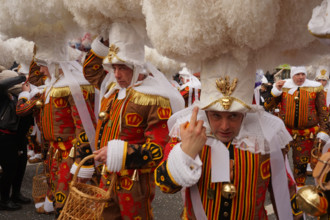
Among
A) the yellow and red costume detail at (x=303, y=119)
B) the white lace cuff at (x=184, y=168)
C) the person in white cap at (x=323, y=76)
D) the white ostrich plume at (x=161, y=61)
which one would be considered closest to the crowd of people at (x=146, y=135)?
the white lace cuff at (x=184, y=168)

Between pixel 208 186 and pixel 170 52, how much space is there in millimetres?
794

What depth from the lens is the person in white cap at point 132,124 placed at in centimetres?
255

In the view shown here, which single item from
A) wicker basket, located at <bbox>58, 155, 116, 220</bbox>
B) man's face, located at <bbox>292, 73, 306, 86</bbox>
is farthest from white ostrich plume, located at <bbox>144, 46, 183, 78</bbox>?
wicker basket, located at <bbox>58, 155, 116, 220</bbox>

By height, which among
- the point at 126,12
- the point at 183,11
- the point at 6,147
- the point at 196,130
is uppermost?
the point at 126,12

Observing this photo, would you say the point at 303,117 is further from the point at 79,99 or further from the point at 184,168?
the point at 184,168

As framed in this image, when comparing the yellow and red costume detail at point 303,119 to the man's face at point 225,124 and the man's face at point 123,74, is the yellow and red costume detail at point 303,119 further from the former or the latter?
the man's face at point 225,124

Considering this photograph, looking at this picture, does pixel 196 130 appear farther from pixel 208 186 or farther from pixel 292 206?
pixel 292 206

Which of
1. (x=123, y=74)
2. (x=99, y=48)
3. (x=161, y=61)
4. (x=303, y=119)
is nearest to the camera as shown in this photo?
(x=123, y=74)

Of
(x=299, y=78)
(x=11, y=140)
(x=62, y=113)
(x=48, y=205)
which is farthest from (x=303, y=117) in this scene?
(x=11, y=140)

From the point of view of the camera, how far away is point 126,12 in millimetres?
2871

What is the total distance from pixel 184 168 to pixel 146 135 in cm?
94

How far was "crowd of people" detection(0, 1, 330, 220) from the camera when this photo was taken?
1920 millimetres

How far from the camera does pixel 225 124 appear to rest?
1.97 m

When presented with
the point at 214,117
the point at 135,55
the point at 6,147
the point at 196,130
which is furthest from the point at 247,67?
the point at 6,147
